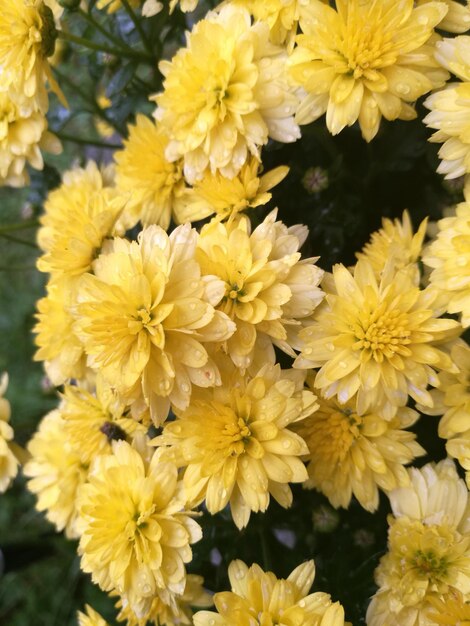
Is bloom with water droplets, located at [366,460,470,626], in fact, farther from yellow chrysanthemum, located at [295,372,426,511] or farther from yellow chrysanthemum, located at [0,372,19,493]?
yellow chrysanthemum, located at [0,372,19,493]

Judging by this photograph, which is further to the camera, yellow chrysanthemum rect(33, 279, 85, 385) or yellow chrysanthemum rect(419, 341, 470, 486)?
yellow chrysanthemum rect(33, 279, 85, 385)

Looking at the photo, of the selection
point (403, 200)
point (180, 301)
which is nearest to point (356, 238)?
point (403, 200)

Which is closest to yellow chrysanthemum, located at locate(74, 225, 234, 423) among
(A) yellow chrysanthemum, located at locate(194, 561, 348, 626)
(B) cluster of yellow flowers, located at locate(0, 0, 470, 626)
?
(B) cluster of yellow flowers, located at locate(0, 0, 470, 626)

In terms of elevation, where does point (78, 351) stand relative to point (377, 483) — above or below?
above

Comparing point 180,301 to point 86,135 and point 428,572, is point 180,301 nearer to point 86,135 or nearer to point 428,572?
point 428,572

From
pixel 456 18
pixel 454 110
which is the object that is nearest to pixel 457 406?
pixel 454 110

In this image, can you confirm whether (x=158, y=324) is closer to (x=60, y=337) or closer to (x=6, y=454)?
(x=60, y=337)
